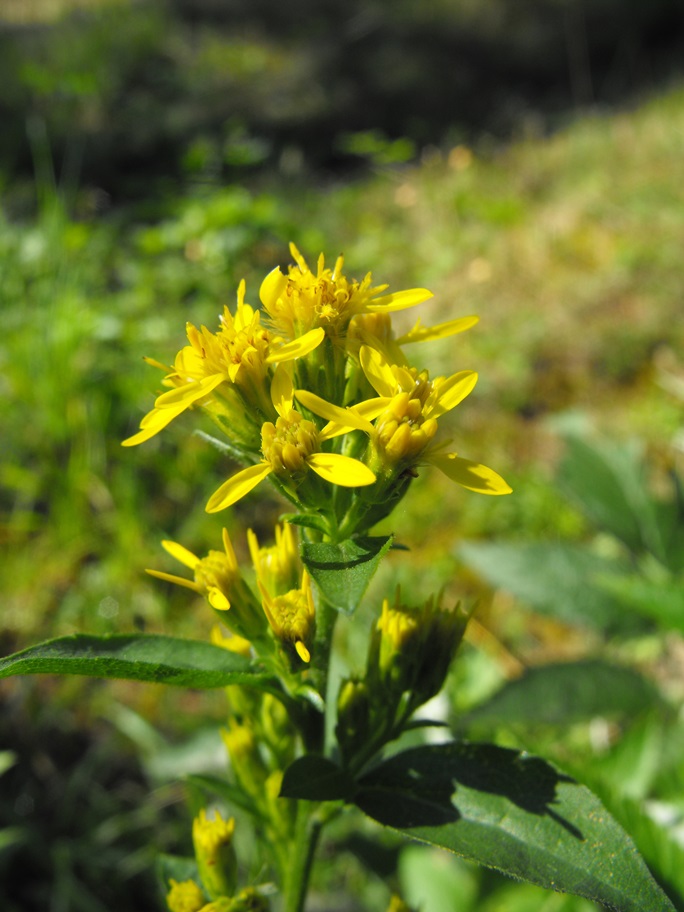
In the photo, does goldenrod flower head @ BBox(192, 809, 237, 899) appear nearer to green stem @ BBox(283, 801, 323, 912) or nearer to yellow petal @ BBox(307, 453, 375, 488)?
green stem @ BBox(283, 801, 323, 912)

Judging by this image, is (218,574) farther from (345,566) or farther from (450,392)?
(450,392)

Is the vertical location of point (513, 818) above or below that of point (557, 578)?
above

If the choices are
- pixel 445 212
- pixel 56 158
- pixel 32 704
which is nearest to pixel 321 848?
pixel 32 704

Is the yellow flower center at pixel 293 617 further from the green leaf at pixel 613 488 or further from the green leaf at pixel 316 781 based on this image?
the green leaf at pixel 613 488

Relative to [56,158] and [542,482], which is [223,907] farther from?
[56,158]

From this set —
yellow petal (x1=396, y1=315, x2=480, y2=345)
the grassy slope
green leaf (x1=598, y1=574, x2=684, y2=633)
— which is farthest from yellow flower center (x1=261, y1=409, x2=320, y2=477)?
the grassy slope

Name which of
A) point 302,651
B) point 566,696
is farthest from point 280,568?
point 566,696

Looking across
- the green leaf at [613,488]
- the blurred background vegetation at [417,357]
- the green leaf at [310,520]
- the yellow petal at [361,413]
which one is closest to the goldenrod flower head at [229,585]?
the green leaf at [310,520]
